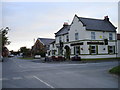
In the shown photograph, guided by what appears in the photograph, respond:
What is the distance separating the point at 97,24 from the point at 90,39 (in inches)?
199

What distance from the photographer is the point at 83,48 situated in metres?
36.3

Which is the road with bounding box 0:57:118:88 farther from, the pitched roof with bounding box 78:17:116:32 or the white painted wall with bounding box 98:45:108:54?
the pitched roof with bounding box 78:17:116:32

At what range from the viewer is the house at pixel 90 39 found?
36531 mm

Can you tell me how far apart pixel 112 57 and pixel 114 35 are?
16.4 feet

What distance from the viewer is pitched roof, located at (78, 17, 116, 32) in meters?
37.8

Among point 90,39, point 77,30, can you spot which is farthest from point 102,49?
point 77,30

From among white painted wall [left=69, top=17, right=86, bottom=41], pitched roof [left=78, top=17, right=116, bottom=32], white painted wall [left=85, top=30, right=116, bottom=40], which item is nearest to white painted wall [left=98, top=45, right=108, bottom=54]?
white painted wall [left=85, top=30, right=116, bottom=40]

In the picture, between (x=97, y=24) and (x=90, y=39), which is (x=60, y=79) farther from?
(x=97, y=24)

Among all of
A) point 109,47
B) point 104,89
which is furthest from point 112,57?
point 104,89

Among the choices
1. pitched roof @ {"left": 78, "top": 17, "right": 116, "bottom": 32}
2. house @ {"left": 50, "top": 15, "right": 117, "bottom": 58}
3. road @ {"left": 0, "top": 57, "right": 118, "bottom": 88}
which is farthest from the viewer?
pitched roof @ {"left": 78, "top": 17, "right": 116, "bottom": 32}

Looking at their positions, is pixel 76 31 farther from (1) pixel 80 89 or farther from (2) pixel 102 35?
(1) pixel 80 89

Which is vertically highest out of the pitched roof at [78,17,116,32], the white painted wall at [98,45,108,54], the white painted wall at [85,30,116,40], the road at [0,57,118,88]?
the pitched roof at [78,17,116,32]

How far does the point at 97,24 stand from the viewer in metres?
40.0

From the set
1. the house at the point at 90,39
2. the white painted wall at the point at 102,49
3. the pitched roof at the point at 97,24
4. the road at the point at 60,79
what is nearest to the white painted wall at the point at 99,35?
the house at the point at 90,39
